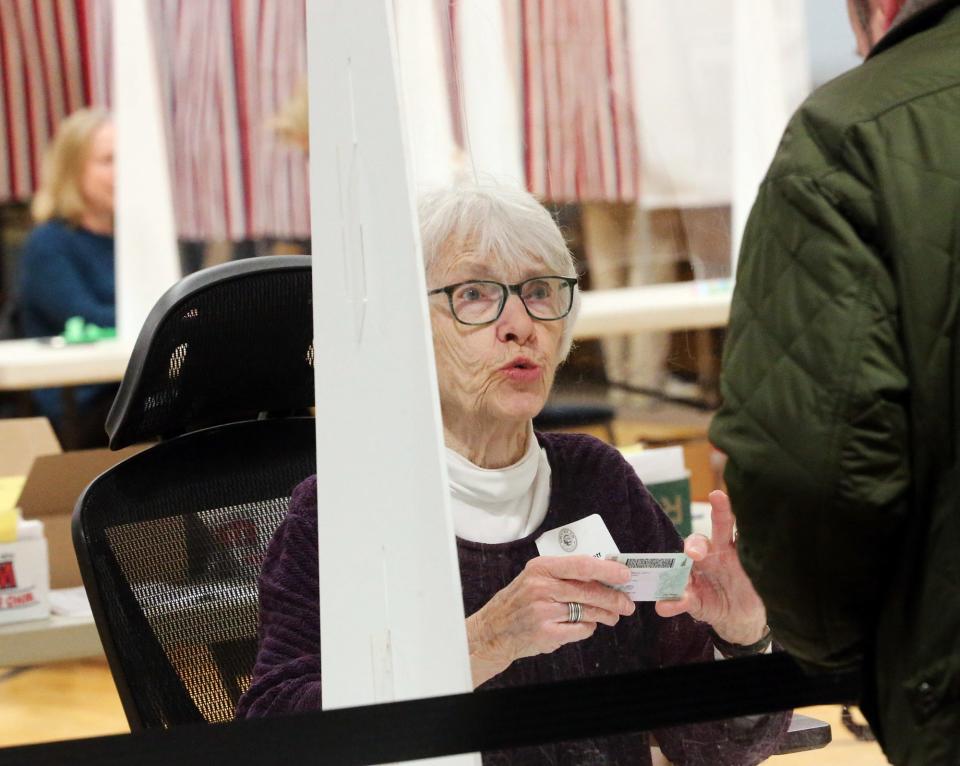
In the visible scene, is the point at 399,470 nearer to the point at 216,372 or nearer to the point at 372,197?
the point at 372,197

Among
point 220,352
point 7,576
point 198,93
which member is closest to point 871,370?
point 220,352

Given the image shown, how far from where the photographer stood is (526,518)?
47.9 inches

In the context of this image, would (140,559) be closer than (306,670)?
No

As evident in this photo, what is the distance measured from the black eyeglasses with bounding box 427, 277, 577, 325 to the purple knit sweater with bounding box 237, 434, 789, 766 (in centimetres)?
12

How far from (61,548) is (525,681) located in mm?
1336

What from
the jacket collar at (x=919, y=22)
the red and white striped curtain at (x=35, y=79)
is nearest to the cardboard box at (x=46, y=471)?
the jacket collar at (x=919, y=22)

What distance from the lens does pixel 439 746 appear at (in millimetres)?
1052

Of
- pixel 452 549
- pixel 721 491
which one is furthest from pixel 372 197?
pixel 721 491

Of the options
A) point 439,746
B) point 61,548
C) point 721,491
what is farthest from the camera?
point 61,548

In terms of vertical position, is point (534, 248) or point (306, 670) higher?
point (534, 248)

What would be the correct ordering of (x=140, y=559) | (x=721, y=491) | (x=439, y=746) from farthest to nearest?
(x=140, y=559), (x=721, y=491), (x=439, y=746)

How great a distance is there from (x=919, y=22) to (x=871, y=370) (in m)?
0.23

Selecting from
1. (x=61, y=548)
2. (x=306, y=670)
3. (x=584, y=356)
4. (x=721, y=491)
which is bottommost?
(x=61, y=548)

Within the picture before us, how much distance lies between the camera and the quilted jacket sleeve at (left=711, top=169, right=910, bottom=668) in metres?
0.85
